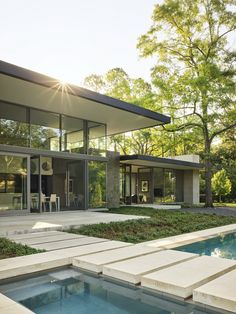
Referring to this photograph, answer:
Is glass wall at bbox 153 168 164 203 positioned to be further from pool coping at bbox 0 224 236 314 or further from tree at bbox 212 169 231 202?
pool coping at bbox 0 224 236 314

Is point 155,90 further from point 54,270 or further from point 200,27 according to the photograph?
point 54,270

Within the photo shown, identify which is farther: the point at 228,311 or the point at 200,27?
the point at 200,27

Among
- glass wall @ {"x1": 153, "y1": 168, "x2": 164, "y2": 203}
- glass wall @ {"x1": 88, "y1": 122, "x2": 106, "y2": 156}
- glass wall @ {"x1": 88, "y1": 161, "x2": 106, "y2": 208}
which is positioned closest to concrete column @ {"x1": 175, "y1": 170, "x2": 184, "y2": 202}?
glass wall @ {"x1": 153, "y1": 168, "x2": 164, "y2": 203}

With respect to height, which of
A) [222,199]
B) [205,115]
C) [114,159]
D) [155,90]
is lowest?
[222,199]

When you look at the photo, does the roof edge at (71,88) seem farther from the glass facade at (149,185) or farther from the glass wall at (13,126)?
the glass facade at (149,185)

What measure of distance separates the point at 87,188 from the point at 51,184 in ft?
5.24

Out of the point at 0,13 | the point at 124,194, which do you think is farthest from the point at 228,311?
the point at 124,194

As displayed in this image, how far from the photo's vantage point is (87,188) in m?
13.7

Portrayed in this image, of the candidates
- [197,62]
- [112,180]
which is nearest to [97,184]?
[112,180]

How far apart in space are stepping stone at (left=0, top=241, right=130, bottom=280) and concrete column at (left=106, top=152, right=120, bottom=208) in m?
9.00

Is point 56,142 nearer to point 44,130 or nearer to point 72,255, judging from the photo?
point 44,130

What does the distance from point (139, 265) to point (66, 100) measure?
7.76 metres

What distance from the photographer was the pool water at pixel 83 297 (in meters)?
3.76

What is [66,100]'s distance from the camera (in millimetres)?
11289
